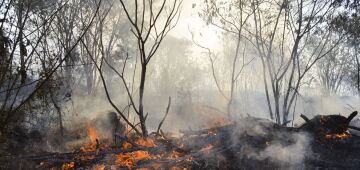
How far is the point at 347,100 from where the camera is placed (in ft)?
169

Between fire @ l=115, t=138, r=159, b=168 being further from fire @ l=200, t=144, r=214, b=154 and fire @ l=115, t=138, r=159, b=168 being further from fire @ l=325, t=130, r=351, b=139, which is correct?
fire @ l=325, t=130, r=351, b=139

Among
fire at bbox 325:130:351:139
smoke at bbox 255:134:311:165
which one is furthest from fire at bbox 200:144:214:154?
fire at bbox 325:130:351:139

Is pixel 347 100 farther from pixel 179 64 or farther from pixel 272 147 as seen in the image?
pixel 272 147

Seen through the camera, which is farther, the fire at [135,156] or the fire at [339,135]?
the fire at [339,135]

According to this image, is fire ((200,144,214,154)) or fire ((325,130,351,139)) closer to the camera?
fire ((200,144,214,154))

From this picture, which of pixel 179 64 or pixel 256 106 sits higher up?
pixel 179 64

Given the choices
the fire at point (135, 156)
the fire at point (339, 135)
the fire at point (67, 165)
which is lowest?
the fire at point (67, 165)

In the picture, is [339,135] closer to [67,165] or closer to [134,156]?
[134,156]

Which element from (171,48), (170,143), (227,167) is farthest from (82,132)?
(171,48)

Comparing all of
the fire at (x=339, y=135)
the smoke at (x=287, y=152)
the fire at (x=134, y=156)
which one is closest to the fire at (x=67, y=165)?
the fire at (x=134, y=156)

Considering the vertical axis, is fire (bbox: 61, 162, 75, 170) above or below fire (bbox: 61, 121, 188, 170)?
below

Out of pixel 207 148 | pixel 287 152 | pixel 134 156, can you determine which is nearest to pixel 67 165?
pixel 134 156

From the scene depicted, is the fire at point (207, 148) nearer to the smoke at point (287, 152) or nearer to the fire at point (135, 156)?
the fire at point (135, 156)

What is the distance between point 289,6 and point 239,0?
211 centimetres
